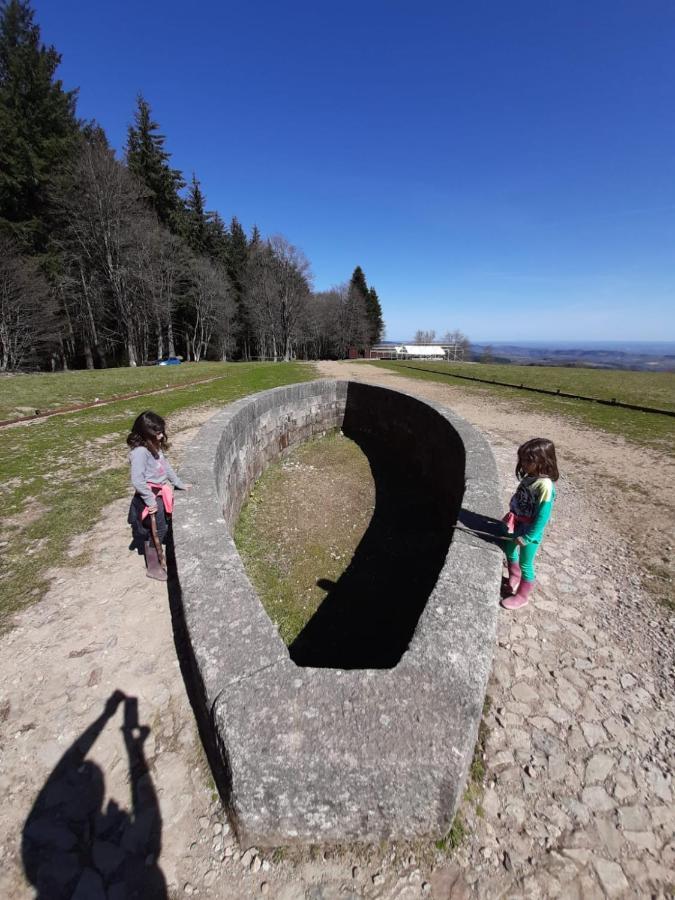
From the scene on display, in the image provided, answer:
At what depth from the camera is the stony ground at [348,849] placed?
66.7 inches

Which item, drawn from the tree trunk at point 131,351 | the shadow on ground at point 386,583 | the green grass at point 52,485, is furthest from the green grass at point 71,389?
the tree trunk at point 131,351

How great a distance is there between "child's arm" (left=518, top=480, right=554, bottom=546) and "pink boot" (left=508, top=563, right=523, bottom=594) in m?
0.48

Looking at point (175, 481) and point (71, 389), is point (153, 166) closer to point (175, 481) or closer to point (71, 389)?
point (71, 389)

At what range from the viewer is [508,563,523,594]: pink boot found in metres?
3.63

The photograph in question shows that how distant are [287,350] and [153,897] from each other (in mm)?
42901

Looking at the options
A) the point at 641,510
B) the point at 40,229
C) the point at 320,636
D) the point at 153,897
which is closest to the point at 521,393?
the point at 641,510

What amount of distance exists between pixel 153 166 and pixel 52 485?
36741 millimetres

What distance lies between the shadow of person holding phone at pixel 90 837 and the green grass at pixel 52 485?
5.87ft

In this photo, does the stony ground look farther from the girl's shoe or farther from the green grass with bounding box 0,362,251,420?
the green grass with bounding box 0,362,251,420

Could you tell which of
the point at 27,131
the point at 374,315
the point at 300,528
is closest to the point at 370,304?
the point at 374,315

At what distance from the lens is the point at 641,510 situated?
5.42 metres

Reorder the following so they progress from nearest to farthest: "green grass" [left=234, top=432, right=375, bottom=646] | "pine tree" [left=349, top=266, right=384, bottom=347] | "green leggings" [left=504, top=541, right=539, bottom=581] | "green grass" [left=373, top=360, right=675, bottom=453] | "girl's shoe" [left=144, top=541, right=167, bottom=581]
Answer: "green leggings" [left=504, top=541, right=539, bottom=581]
"girl's shoe" [left=144, top=541, right=167, bottom=581]
"green grass" [left=234, top=432, right=375, bottom=646]
"green grass" [left=373, top=360, right=675, bottom=453]
"pine tree" [left=349, top=266, right=384, bottom=347]

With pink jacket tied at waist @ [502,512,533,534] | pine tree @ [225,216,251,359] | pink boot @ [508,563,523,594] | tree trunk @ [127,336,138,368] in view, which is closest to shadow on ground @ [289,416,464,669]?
pink boot @ [508,563,523,594]

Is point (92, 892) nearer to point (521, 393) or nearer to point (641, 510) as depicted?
point (641, 510)
